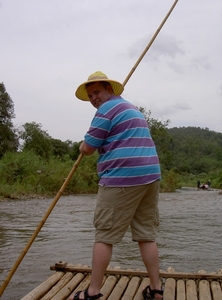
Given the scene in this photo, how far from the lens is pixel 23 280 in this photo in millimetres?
3619

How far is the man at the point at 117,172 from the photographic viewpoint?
259 centimetres

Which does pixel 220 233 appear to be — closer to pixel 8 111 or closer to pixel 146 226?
pixel 146 226

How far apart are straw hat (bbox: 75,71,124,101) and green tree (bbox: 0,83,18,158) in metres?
33.0

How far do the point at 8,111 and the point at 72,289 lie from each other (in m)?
34.4

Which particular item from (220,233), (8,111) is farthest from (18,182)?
(8,111)

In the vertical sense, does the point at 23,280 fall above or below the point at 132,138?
below

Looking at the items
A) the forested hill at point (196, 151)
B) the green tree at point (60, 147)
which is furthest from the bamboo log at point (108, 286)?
the forested hill at point (196, 151)

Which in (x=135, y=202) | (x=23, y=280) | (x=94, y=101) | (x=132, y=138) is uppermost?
(x=94, y=101)

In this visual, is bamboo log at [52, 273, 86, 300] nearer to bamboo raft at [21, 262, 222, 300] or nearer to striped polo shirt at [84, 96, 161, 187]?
bamboo raft at [21, 262, 222, 300]

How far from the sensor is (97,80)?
8.98ft

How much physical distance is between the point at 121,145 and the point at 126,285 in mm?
1190

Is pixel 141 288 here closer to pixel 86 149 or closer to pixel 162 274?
pixel 162 274

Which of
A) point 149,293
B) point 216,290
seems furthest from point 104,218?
point 216,290

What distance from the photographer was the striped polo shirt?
8.52 feet
